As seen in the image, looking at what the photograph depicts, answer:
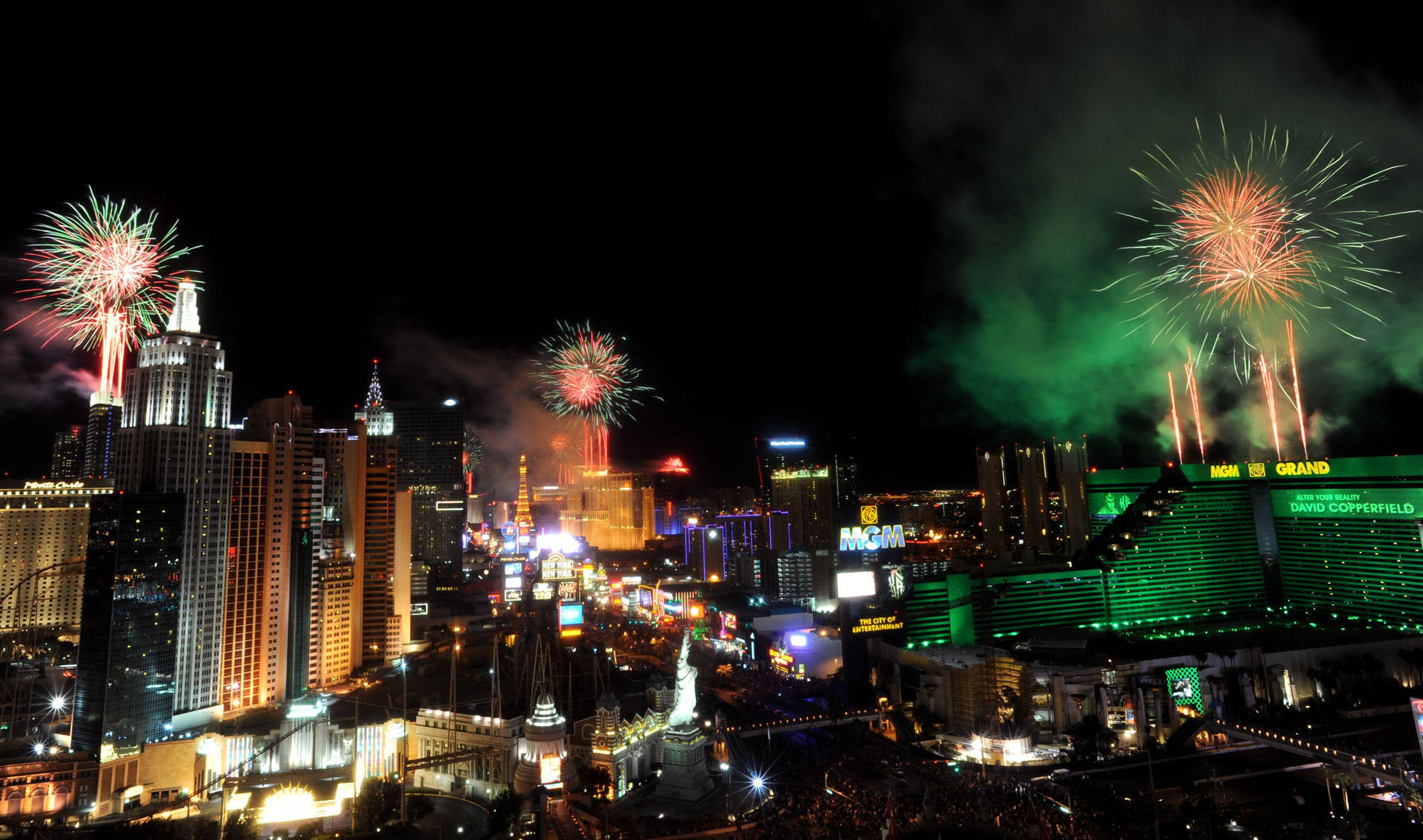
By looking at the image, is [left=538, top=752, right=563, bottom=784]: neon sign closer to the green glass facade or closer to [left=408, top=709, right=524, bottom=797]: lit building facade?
[left=408, top=709, right=524, bottom=797]: lit building facade

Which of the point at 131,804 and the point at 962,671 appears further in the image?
the point at 962,671

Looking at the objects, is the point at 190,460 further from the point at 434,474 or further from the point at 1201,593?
the point at 1201,593

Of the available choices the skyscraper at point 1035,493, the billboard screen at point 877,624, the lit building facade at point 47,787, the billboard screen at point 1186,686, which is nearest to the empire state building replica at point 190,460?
the lit building facade at point 47,787

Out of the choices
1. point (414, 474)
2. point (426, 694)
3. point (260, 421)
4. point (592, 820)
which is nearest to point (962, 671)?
point (592, 820)

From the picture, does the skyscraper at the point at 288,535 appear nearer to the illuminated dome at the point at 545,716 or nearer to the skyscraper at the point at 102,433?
the skyscraper at the point at 102,433

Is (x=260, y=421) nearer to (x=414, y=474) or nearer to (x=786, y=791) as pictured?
(x=786, y=791)

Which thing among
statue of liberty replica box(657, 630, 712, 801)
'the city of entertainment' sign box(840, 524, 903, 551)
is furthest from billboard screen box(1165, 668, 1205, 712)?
statue of liberty replica box(657, 630, 712, 801)
